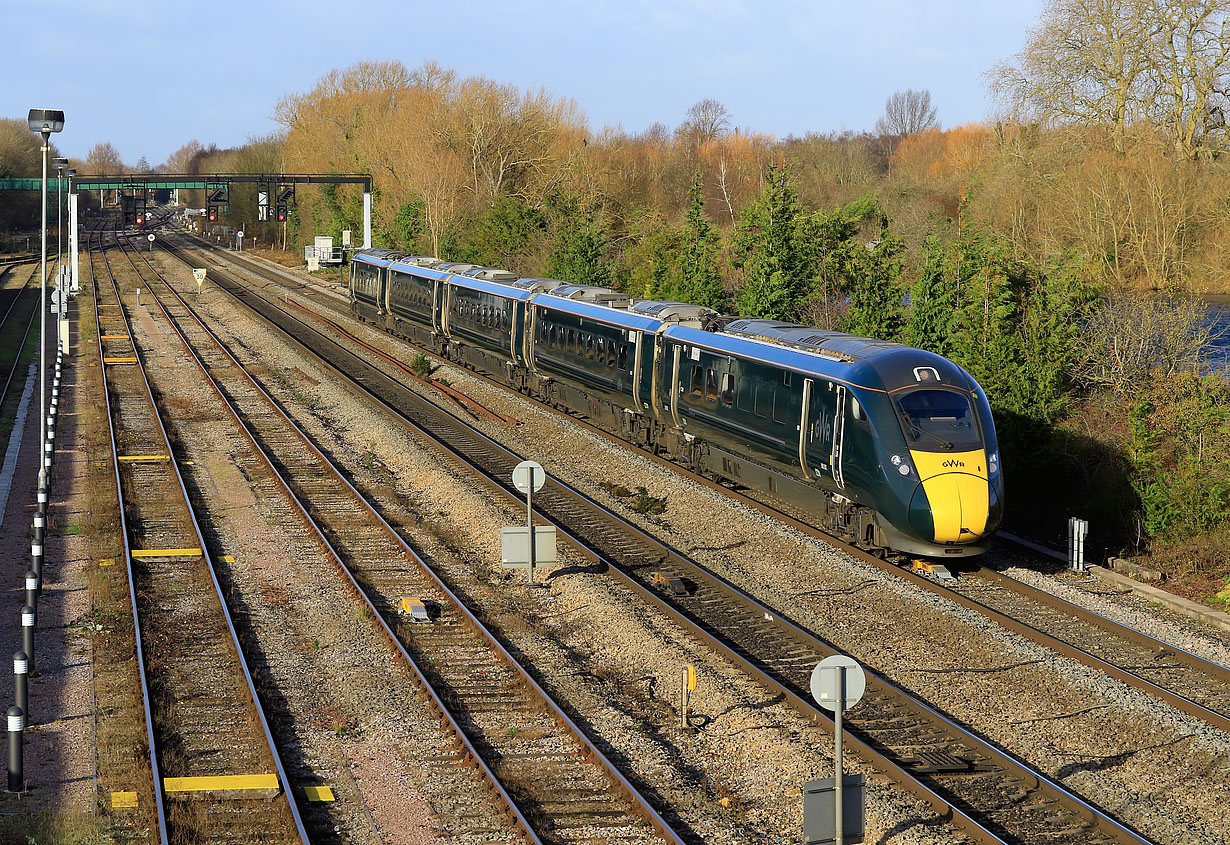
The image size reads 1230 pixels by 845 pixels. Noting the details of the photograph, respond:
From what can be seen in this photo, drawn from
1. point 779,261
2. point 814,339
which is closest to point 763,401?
point 814,339

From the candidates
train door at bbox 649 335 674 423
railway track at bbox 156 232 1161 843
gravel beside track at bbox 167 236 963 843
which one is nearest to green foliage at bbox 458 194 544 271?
train door at bbox 649 335 674 423

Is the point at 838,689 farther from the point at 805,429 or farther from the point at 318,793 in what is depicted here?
the point at 805,429

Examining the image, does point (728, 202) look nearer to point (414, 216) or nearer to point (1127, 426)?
point (414, 216)

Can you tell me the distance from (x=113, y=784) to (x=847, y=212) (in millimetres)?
Result: 34582

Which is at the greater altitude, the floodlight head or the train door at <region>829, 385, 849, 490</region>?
the floodlight head

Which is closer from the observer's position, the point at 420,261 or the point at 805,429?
the point at 805,429

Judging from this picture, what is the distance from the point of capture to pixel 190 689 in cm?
1288

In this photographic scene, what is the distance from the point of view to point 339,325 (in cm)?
4856

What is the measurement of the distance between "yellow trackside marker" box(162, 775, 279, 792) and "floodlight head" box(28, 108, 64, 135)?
570 inches

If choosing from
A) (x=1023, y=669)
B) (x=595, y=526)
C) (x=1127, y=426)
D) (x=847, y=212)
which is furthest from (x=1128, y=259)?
(x=1023, y=669)

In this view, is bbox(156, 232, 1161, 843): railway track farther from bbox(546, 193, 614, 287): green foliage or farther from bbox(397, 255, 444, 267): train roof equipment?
bbox(546, 193, 614, 287): green foliage

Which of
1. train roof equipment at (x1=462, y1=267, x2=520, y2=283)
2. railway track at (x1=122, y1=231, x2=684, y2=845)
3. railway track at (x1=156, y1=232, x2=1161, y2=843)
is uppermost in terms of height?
train roof equipment at (x1=462, y1=267, x2=520, y2=283)

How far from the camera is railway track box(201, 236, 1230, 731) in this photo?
13.1 m

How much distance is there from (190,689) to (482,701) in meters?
3.16
